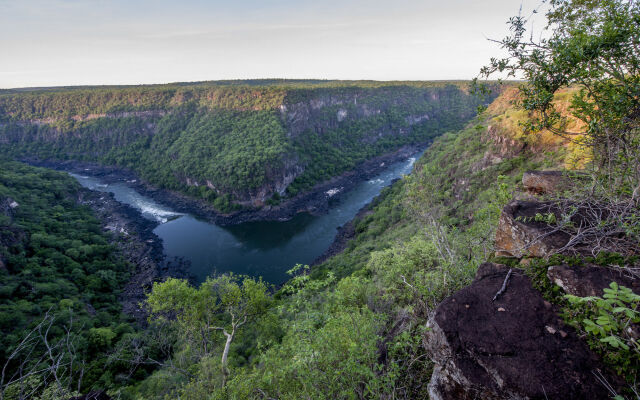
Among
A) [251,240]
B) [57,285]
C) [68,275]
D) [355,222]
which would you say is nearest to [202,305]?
[57,285]

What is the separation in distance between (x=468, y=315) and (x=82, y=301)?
37531mm

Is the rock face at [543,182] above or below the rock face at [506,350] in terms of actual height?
above

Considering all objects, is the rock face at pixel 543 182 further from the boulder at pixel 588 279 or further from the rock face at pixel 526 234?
the boulder at pixel 588 279

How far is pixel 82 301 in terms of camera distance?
28969mm

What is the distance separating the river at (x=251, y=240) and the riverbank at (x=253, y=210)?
64.9 inches

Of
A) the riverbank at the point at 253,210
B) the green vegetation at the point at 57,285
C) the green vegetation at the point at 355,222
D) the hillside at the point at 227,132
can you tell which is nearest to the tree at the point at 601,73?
the green vegetation at the point at 355,222

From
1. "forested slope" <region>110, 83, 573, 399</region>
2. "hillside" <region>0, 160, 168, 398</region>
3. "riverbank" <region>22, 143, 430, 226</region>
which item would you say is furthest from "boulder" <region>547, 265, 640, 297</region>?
"riverbank" <region>22, 143, 430, 226</region>

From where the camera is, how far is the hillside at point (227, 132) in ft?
200

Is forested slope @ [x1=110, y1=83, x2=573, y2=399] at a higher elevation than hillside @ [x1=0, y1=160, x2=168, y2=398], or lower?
higher

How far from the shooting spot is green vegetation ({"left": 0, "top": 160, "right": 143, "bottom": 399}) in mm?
20203

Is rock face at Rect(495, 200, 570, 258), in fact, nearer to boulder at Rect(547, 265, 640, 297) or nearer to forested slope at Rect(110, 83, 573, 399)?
boulder at Rect(547, 265, 640, 297)

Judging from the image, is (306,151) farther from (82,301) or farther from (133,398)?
(133,398)

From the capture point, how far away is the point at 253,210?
54281 millimetres

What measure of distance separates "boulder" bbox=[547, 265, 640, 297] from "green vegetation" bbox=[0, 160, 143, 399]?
18.0 meters
